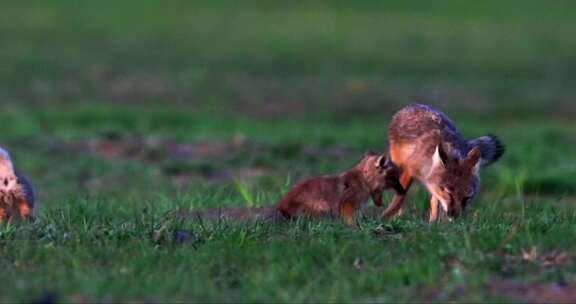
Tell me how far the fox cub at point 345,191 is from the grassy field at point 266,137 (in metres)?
0.36

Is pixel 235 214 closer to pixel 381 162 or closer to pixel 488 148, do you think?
pixel 381 162

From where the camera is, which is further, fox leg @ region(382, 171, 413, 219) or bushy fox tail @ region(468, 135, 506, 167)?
bushy fox tail @ region(468, 135, 506, 167)

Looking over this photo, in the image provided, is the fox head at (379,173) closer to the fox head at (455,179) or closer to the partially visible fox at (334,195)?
the partially visible fox at (334,195)

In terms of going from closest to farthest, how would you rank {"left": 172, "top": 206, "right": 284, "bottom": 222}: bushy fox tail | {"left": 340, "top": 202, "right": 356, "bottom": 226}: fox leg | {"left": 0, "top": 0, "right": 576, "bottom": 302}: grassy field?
{"left": 0, "top": 0, "right": 576, "bottom": 302}: grassy field < {"left": 172, "top": 206, "right": 284, "bottom": 222}: bushy fox tail < {"left": 340, "top": 202, "right": 356, "bottom": 226}: fox leg

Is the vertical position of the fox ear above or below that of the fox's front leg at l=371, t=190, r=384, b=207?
above

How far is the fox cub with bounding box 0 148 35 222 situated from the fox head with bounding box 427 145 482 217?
346 centimetres

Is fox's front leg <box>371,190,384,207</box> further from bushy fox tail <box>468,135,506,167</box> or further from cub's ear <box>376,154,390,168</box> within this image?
bushy fox tail <box>468,135,506,167</box>

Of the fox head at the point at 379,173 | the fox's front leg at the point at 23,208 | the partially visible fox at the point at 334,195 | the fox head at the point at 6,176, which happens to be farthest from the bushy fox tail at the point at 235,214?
the fox head at the point at 6,176

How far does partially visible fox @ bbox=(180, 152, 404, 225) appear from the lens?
10836 mm

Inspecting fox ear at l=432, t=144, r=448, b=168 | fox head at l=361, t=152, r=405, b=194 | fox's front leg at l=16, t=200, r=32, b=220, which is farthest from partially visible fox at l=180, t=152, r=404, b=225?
fox's front leg at l=16, t=200, r=32, b=220

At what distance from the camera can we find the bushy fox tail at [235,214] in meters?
10.5

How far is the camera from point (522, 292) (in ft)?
26.3

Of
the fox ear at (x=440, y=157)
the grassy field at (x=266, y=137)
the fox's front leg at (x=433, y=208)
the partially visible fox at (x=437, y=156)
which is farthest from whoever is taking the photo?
the fox ear at (x=440, y=157)

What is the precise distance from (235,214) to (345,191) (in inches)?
41.9
